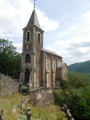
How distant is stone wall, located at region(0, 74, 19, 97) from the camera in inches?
535

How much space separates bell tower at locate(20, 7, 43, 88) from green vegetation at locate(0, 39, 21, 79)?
808 cm

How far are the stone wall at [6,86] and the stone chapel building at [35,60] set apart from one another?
7.03 metres

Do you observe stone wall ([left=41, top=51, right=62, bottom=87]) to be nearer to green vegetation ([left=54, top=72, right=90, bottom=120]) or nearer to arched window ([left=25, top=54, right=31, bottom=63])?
arched window ([left=25, top=54, right=31, bottom=63])

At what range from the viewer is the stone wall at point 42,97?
54.2ft

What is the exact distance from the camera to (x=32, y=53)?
80.0 feet

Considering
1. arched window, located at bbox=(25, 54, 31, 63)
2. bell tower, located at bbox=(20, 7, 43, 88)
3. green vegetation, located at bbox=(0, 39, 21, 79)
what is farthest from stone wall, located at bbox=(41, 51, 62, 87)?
green vegetation, located at bbox=(0, 39, 21, 79)

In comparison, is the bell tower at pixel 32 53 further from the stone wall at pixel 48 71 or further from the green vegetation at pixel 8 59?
the green vegetation at pixel 8 59

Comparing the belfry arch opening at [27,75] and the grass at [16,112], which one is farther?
the belfry arch opening at [27,75]

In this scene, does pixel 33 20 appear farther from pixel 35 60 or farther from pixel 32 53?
pixel 35 60

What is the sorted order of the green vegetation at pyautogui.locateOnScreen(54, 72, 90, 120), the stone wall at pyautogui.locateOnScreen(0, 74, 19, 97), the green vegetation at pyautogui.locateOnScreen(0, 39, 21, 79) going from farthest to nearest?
the green vegetation at pyautogui.locateOnScreen(0, 39, 21, 79) → the green vegetation at pyautogui.locateOnScreen(54, 72, 90, 120) → the stone wall at pyautogui.locateOnScreen(0, 74, 19, 97)

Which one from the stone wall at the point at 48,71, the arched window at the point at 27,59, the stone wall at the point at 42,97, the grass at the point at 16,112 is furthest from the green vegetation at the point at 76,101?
the arched window at the point at 27,59

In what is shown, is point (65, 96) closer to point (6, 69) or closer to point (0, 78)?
point (0, 78)

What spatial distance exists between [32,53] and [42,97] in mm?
10454

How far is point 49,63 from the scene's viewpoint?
91.5ft
